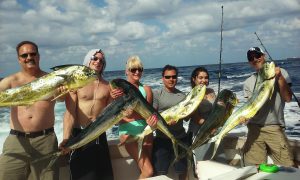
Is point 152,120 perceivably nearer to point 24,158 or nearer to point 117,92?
point 117,92

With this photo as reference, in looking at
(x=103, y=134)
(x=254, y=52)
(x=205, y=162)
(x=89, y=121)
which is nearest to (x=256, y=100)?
(x=254, y=52)

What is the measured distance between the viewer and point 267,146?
432 cm

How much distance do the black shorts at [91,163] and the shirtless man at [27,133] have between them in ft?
0.87

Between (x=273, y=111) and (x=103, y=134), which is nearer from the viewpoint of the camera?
(x=103, y=134)

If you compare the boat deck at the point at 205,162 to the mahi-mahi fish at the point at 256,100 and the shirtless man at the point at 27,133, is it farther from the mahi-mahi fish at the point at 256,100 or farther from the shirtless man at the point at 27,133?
the shirtless man at the point at 27,133

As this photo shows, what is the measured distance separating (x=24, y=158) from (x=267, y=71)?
302cm

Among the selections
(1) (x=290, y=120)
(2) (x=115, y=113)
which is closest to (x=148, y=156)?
(2) (x=115, y=113)

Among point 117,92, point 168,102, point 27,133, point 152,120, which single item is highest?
point 117,92

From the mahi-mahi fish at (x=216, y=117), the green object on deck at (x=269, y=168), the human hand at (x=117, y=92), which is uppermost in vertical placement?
the human hand at (x=117, y=92)

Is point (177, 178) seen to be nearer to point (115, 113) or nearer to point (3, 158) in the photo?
point (115, 113)

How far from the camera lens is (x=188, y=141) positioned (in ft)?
14.2

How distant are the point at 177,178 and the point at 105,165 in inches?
48.4

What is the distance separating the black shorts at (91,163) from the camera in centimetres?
375

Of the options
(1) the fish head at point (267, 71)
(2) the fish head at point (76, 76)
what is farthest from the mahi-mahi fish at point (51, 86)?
(1) the fish head at point (267, 71)
